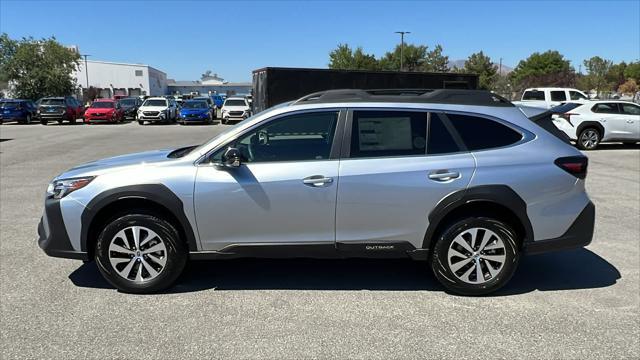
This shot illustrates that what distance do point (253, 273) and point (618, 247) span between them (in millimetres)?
4061

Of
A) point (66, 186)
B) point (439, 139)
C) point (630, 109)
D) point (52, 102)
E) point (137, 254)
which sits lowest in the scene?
point (137, 254)

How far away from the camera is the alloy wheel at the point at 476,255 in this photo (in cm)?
404

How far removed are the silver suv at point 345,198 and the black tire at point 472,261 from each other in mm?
11

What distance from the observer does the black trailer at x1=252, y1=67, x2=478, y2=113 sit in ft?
58.4

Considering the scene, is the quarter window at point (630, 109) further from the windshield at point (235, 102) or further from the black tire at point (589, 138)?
the windshield at point (235, 102)

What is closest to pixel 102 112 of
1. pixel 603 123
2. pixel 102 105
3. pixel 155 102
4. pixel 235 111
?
pixel 102 105

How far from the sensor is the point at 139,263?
4.09 m

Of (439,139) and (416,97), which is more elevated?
(416,97)

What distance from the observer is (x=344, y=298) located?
4.10 m

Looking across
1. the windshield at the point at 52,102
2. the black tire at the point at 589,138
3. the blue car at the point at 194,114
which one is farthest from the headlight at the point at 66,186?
the windshield at the point at 52,102

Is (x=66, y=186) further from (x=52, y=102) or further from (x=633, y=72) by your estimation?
(x=633, y=72)

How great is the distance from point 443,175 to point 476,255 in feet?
2.43

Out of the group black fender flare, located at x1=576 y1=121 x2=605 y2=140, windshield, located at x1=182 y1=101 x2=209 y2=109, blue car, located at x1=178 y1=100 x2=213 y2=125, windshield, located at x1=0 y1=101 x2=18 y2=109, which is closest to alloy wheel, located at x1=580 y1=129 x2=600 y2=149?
black fender flare, located at x1=576 y1=121 x2=605 y2=140

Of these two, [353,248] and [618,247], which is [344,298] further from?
[618,247]
